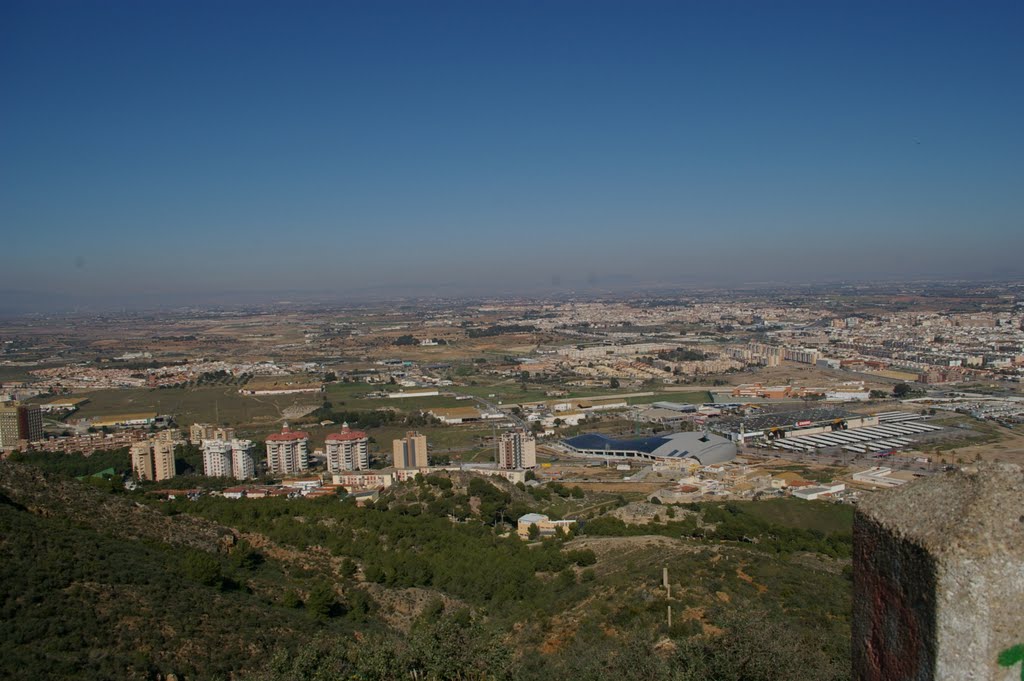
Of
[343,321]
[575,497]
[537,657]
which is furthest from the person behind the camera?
[343,321]

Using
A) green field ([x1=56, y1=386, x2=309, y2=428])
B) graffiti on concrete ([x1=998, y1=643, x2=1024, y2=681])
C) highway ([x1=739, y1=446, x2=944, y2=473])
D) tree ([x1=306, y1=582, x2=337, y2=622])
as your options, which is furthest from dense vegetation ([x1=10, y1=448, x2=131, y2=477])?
graffiti on concrete ([x1=998, y1=643, x2=1024, y2=681])

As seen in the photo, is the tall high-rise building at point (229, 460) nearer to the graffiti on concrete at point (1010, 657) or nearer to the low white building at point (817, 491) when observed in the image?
the low white building at point (817, 491)

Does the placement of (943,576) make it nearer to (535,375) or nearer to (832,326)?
(535,375)

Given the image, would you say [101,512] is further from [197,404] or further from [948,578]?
[197,404]

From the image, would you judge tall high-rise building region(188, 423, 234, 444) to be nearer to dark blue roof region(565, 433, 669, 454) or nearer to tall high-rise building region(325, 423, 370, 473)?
tall high-rise building region(325, 423, 370, 473)

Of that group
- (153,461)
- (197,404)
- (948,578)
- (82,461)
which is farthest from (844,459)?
(197,404)

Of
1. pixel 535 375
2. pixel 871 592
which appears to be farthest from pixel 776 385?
pixel 871 592
